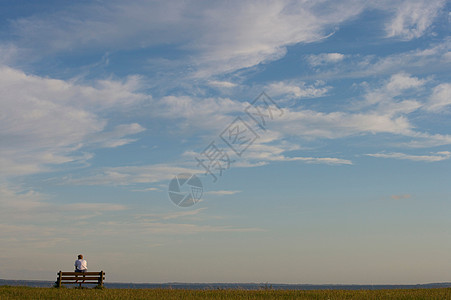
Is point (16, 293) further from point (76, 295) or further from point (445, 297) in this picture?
point (445, 297)

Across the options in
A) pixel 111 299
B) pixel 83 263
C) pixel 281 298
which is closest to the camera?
pixel 111 299

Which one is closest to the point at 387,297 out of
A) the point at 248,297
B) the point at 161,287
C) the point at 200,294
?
the point at 248,297

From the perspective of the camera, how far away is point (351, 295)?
2284cm

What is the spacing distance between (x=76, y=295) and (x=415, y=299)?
14353 mm

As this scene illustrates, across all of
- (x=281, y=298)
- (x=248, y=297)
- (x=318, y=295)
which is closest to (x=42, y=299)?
(x=248, y=297)

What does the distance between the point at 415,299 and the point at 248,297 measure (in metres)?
6.97

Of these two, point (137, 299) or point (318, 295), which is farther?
point (318, 295)

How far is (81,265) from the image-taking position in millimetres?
28188

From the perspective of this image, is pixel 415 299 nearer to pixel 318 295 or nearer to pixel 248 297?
pixel 318 295

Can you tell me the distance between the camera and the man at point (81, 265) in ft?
92.2

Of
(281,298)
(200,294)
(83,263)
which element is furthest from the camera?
(83,263)

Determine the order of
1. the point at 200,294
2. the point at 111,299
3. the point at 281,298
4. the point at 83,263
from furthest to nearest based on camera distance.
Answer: the point at 83,263
the point at 200,294
the point at 281,298
the point at 111,299

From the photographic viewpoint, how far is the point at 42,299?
20312mm

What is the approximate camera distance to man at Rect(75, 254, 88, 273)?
28.1 m
